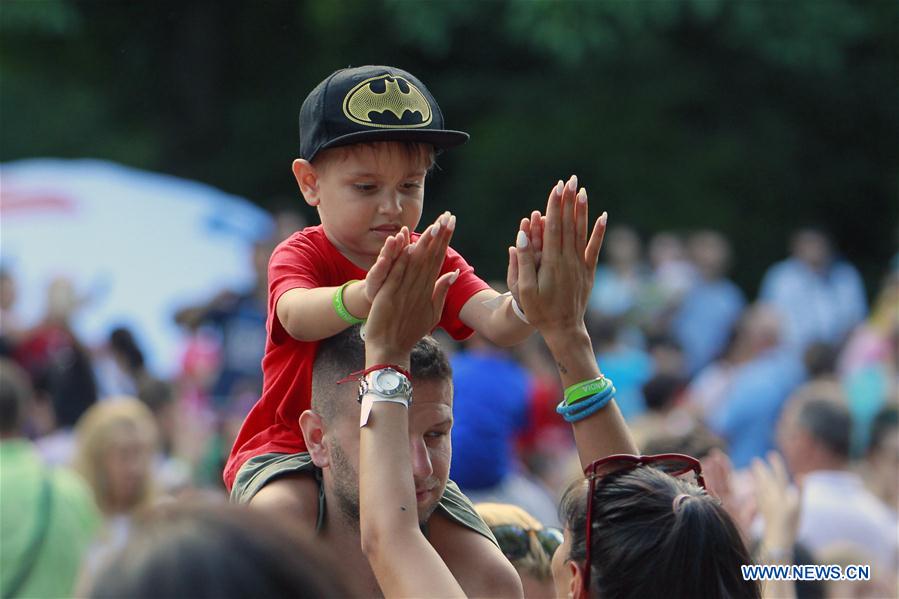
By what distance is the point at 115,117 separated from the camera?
728 inches

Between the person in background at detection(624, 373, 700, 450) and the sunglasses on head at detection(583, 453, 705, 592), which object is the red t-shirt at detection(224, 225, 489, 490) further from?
the person in background at detection(624, 373, 700, 450)

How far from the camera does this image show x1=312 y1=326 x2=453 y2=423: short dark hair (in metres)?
2.96

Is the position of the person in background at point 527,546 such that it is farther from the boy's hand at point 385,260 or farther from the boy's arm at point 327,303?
the boy's hand at point 385,260

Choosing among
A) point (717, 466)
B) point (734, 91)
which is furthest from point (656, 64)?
point (717, 466)

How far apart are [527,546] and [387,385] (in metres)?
1.37

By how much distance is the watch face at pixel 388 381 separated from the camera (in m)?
2.62

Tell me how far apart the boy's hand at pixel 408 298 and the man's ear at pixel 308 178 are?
627mm

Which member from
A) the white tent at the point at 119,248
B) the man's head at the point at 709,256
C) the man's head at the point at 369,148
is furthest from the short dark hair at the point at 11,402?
the man's head at the point at 709,256

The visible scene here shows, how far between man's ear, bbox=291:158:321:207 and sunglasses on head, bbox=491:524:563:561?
1.17 meters

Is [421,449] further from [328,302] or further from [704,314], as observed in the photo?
[704,314]

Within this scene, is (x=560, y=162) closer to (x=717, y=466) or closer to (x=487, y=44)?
(x=487, y=44)

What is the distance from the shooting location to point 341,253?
319cm

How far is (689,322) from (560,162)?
404 cm

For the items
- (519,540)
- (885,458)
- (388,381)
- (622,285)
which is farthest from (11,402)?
(622,285)
